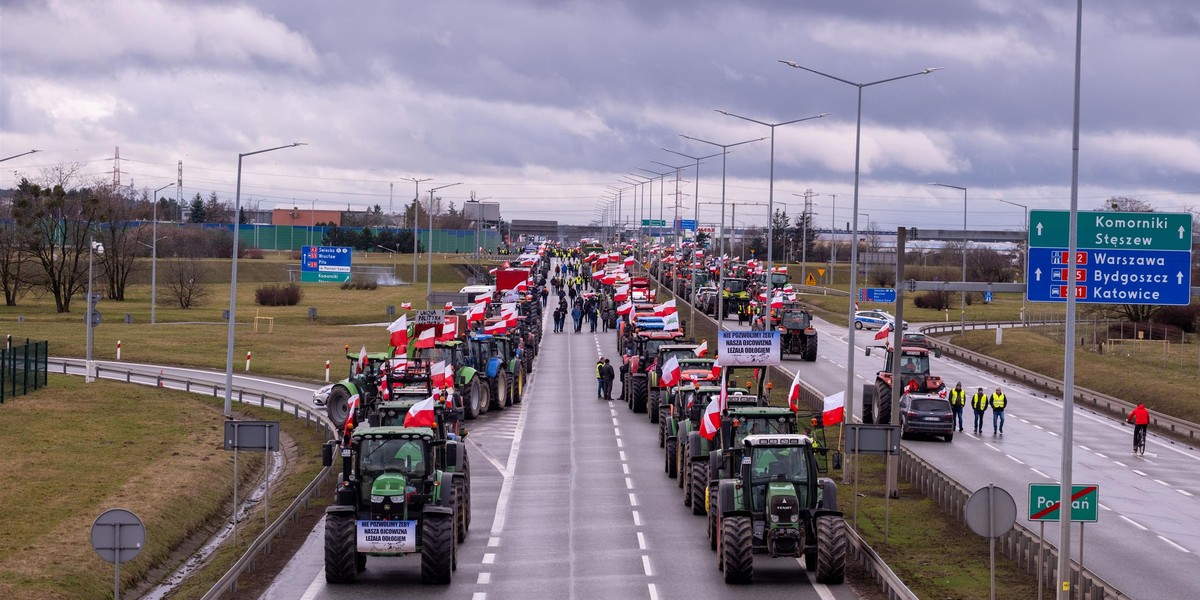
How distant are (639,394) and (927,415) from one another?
32.7ft

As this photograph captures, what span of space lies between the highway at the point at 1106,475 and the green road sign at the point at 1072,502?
3.22 meters

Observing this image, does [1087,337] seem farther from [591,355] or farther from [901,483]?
[901,483]

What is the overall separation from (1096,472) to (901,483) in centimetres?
672

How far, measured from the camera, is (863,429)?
82.6 ft

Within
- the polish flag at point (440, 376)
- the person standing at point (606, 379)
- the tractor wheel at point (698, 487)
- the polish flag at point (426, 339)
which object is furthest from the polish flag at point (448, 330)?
the tractor wheel at point (698, 487)

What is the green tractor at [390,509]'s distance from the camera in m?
20.4

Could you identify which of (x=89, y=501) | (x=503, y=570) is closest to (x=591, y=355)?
(x=89, y=501)

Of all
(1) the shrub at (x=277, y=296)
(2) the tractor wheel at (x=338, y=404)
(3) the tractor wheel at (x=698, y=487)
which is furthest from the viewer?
(1) the shrub at (x=277, y=296)

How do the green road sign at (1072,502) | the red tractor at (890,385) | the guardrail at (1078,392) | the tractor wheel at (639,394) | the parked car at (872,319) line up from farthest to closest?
the parked car at (872,319)
the tractor wheel at (639,394)
the guardrail at (1078,392)
the red tractor at (890,385)
the green road sign at (1072,502)

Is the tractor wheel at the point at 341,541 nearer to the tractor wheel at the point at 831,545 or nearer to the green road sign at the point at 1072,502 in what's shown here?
the tractor wheel at the point at 831,545

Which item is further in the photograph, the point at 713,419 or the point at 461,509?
the point at 713,419

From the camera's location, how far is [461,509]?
24.8 metres

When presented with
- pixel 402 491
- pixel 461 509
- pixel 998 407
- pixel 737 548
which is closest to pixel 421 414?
pixel 461 509

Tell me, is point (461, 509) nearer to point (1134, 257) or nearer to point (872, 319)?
point (1134, 257)
